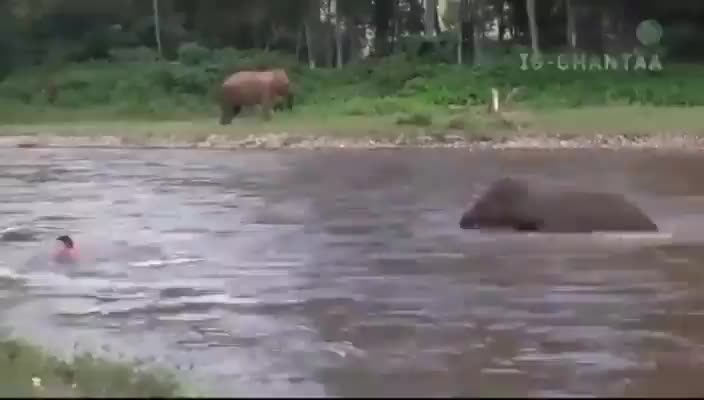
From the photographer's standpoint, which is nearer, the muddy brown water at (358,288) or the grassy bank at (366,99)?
the muddy brown water at (358,288)

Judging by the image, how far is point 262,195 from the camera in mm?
21375

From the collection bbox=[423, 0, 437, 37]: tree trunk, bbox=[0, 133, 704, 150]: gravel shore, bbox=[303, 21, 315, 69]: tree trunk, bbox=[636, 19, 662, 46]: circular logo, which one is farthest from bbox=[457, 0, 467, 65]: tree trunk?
bbox=[0, 133, 704, 150]: gravel shore

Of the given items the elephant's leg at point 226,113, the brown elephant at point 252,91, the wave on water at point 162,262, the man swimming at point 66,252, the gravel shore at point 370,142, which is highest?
the man swimming at point 66,252

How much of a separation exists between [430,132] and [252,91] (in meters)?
6.08

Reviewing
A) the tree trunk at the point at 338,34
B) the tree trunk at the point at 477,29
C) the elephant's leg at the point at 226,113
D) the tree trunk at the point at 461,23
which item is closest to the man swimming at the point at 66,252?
the elephant's leg at the point at 226,113

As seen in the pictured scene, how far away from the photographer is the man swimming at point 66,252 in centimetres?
1485

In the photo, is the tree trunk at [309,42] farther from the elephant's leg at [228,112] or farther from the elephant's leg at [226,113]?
the elephant's leg at [226,113]

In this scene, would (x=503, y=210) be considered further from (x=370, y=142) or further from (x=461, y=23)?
(x=461, y=23)

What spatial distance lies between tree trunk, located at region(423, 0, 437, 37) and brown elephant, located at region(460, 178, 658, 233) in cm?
2760

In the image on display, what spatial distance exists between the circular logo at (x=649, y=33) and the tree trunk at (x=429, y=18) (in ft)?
20.2

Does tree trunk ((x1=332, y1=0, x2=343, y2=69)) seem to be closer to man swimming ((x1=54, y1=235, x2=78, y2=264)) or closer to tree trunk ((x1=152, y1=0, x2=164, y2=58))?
tree trunk ((x1=152, y1=0, x2=164, y2=58))

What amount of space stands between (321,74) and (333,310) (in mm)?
27430

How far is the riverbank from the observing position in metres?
29.1

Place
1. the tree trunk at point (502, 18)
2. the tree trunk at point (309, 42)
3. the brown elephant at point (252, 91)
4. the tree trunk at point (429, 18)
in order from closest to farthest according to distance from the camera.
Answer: the brown elephant at point (252, 91) → the tree trunk at point (309, 42) → the tree trunk at point (429, 18) → the tree trunk at point (502, 18)
